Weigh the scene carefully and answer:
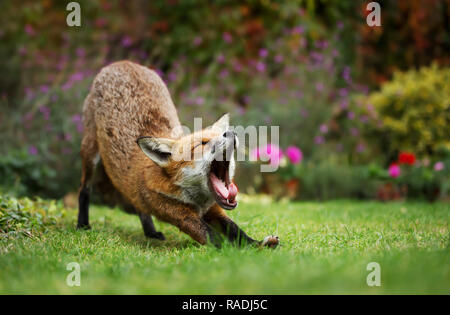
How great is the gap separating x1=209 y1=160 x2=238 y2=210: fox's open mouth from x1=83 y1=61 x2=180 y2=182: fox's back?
0.88 metres

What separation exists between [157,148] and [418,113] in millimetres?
7325

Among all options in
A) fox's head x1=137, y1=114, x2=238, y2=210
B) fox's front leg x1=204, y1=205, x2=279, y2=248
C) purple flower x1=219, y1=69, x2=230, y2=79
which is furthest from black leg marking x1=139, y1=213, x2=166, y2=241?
purple flower x1=219, y1=69, x2=230, y2=79

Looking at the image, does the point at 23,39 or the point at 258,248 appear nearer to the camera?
the point at 258,248

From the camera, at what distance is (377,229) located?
4.32m

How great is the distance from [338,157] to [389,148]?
135cm

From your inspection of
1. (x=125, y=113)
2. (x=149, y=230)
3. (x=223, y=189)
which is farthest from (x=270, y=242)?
(x=125, y=113)

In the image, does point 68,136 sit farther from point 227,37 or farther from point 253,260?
point 227,37

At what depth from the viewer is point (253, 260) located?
9.66ft

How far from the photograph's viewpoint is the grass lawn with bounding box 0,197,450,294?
2.38m

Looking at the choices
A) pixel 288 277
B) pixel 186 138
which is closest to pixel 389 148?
pixel 186 138

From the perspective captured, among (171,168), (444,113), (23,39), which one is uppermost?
(23,39)

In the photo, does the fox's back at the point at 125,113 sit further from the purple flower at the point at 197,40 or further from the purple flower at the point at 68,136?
the purple flower at the point at 197,40

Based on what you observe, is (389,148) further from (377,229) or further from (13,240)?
(13,240)

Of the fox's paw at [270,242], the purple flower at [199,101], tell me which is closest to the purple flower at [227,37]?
the purple flower at [199,101]
